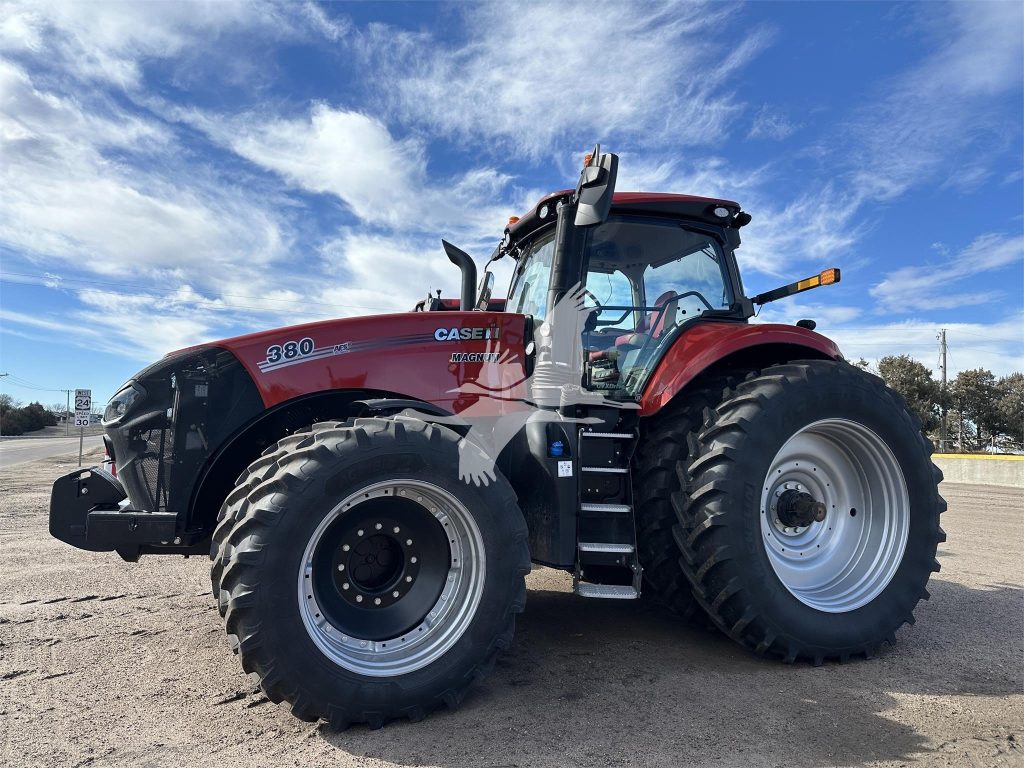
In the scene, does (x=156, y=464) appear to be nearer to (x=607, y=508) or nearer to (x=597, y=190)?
(x=607, y=508)

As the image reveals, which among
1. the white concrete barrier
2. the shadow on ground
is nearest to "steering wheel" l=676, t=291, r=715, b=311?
the shadow on ground

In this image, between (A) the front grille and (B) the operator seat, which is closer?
(A) the front grille

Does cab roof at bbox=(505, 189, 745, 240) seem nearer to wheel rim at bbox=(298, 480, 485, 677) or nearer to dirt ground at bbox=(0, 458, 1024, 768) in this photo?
wheel rim at bbox=(298, 480, 485, 677)

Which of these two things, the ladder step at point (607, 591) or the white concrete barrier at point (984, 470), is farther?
the white concrete barrier at point (984, 470)

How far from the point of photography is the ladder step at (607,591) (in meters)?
3.28

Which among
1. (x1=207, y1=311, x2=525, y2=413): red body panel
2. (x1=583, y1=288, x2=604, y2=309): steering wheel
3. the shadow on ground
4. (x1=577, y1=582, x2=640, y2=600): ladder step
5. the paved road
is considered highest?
(x1=583, y1=288, x2=604, y2=309): steering wheel

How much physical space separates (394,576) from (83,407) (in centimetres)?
1918

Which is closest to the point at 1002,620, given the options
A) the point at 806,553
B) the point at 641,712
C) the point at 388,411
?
the point at 806,553

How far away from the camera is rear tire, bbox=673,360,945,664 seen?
338 cm

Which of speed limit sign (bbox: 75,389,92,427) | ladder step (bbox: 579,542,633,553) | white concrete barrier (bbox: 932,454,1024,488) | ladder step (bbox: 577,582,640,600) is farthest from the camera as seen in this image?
speed limit sign (bbox: 75,389,92,427)

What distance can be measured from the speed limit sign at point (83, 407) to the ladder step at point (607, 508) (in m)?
18.6

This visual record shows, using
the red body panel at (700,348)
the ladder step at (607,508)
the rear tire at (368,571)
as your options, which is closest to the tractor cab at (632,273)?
the red body panel at (700,348)

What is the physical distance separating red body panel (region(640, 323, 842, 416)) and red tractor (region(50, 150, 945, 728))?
0.02m

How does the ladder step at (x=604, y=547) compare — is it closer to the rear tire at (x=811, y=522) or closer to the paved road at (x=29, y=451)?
the rear tire at (x=811, y=522)
